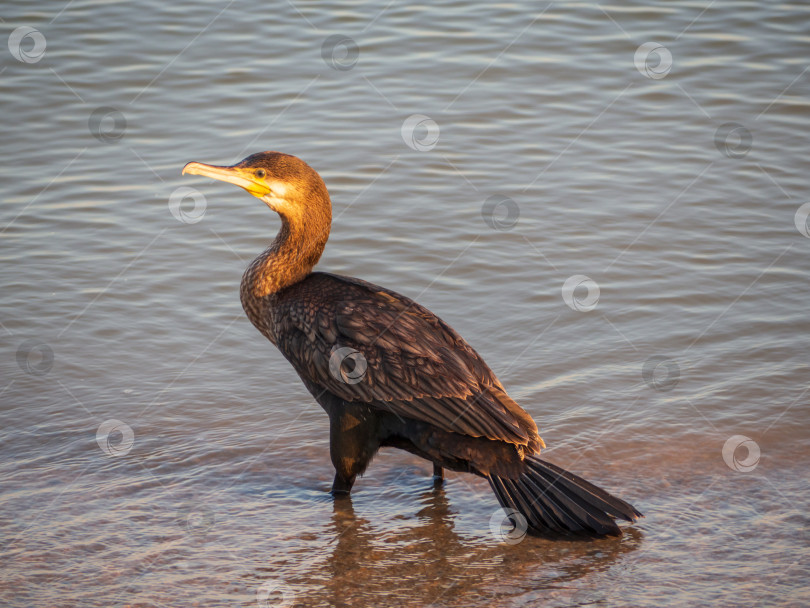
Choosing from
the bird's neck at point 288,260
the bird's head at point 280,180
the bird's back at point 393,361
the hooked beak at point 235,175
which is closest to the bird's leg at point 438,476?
the bird's back at point 393,361

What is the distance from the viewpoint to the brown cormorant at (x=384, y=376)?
4656 millimetres

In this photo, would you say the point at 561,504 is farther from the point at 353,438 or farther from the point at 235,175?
the point at 235,175

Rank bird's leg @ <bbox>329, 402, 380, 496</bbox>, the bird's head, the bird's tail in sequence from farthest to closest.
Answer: the bird's head < bird's leg @ <bbox>329, 402, 380, 496</bbox> < the bird's tail

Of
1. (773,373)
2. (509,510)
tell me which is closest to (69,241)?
(509,510)

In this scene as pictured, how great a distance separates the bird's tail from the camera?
460cm

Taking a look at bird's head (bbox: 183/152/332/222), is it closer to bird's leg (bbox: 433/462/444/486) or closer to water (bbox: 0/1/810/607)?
water (bbox: 0/1/810/607)

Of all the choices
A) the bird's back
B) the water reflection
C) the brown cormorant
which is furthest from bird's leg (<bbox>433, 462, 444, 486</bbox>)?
the bird's back

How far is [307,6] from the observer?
452 inches

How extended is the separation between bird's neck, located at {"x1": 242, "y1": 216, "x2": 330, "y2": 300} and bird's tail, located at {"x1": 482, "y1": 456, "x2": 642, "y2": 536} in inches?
60.2

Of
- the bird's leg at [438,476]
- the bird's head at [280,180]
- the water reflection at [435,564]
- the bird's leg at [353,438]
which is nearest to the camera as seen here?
→ the water reflection at [435,564]

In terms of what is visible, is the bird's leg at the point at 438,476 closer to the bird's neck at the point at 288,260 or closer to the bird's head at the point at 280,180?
the bird's neck at the point at 288,260

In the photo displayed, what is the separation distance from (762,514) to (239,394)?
2.94 meters

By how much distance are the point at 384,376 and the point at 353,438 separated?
0.37 m

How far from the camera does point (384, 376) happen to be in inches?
190
